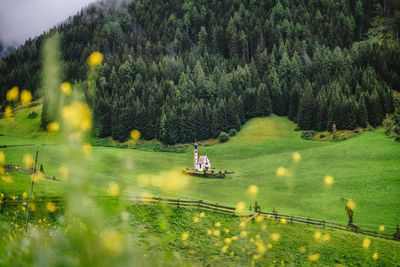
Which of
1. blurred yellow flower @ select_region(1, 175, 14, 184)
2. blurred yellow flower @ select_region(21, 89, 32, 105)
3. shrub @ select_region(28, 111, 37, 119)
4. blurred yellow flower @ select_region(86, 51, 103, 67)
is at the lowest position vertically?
blurred yellow flower @ select_region(1, 175, 14, 184)

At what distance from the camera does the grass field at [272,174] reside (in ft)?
112

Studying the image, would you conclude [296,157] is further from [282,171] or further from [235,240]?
[235,240]

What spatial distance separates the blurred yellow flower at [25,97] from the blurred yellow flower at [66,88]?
15709 millimetres

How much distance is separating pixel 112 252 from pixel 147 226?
21.6 metres

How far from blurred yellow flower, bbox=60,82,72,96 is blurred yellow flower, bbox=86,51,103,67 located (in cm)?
1681

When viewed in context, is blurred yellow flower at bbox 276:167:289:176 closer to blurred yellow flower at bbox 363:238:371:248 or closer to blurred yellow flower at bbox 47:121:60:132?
blurred yellow flower at bbox 363:238:371:248

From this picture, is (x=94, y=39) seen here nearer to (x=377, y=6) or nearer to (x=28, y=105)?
(x=28, y=105)

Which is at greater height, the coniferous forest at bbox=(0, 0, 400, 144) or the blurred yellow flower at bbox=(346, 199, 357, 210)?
the coniferous forest at bbox=(0, 0, 400, 144)

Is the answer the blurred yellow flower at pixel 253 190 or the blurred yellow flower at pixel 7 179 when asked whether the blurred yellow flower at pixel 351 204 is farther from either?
the blurred yellow flower at pixel 7 179

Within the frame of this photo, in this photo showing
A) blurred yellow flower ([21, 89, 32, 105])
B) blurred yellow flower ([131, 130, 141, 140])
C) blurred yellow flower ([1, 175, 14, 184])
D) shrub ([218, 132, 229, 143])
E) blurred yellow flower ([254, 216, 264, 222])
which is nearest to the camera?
blurred yellow flower ([254, 216, 264, 222])

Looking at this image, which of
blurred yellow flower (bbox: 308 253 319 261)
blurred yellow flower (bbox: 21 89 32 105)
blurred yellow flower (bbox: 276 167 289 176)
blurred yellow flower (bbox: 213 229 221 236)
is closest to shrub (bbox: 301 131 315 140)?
blurred yellow flower (bbox: 276 167 289 176)

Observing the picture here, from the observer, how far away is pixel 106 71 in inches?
4414

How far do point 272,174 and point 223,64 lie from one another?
76.5 meters

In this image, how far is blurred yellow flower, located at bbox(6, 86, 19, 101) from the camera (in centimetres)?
11644
